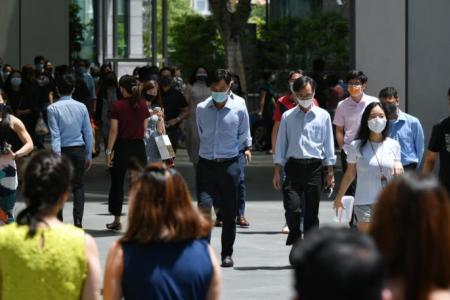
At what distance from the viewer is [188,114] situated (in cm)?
1587

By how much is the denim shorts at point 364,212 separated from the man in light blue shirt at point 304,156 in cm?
114

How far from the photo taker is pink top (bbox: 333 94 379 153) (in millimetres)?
13148

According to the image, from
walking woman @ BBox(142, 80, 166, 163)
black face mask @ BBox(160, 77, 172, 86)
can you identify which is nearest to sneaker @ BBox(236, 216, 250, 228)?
walking woman @ BBox(142, 80, 166, 163)

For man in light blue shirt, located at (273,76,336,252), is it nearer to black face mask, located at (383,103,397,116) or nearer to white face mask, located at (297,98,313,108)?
white face mask, located at (297,98,313,108)

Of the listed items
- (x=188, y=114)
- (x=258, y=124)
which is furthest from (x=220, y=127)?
(x=258, y=124)

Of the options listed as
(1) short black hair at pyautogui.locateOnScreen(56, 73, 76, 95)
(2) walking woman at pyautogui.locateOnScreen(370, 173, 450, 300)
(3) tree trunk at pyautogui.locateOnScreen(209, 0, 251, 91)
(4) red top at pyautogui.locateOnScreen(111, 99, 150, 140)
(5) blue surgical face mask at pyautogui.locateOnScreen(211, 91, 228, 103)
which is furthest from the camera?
(3) tree trunk at pyautogui.locateOnScreen(209, 0, 251, 91)

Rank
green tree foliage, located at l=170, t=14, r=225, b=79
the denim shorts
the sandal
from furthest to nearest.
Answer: green tree foliage, located at l=170, t=14, r=225, b=79
the sandal
the denim shorts

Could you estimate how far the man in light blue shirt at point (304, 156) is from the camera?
11188 mm

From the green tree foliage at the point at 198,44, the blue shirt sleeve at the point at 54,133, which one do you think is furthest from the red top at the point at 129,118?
the green tree foliage at the point at 198,44

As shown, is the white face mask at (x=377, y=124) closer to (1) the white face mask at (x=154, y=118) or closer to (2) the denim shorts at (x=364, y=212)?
(2) the denim shorts at (x=364, y=212)

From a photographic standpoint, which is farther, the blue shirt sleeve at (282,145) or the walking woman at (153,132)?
the walking woman at (153,132)

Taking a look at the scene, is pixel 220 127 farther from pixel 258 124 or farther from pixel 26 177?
pixel 258 124

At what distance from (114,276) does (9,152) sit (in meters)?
6.41

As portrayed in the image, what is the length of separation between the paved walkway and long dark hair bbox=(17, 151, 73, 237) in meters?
4.35
